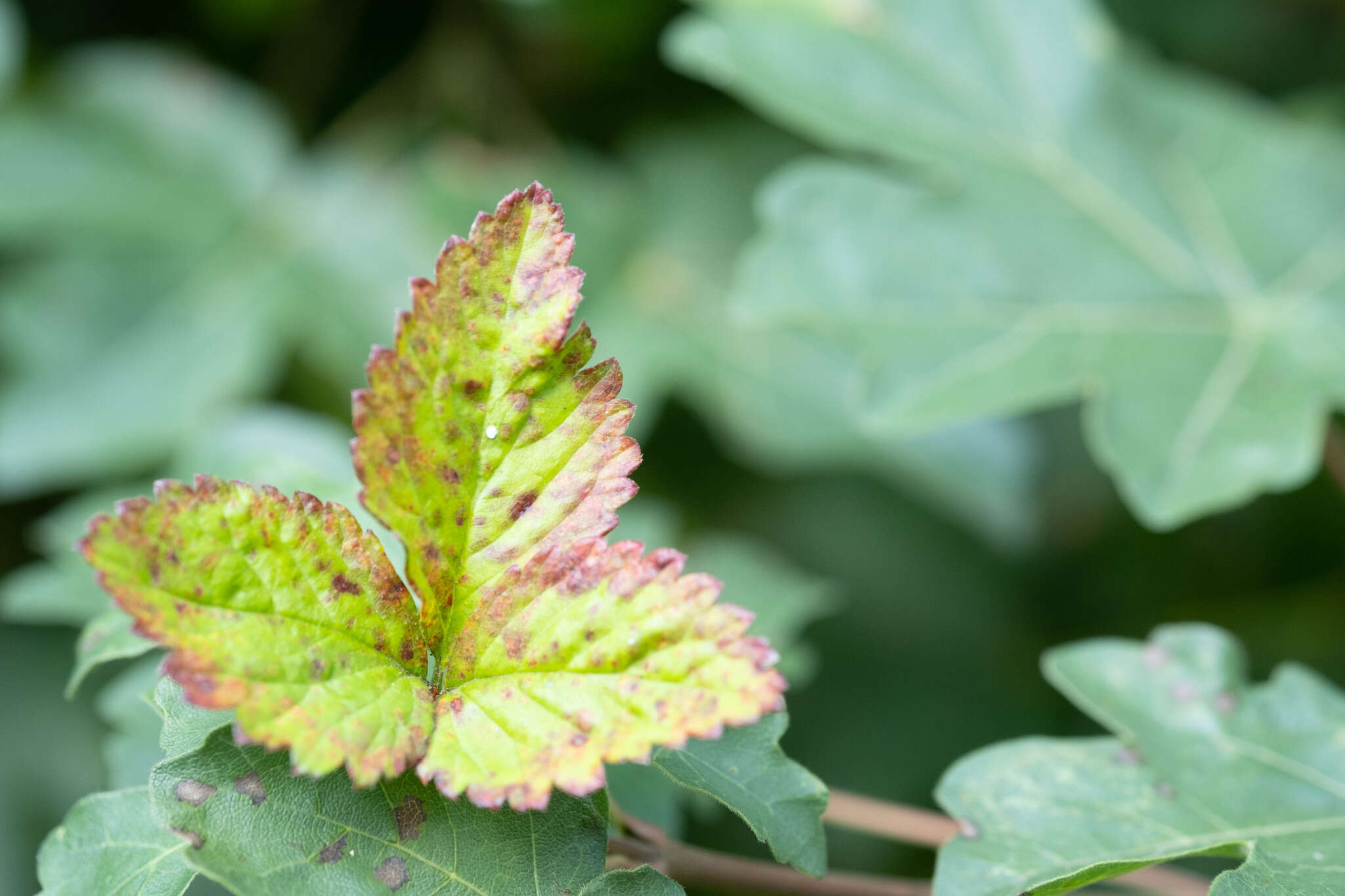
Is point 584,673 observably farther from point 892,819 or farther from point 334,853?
point 892,819

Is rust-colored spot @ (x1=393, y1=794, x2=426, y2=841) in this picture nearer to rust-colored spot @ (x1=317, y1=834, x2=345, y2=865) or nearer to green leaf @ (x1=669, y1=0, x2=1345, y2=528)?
rust-colored spot @ (x1=317, y1=834, x2=345, y2=865)

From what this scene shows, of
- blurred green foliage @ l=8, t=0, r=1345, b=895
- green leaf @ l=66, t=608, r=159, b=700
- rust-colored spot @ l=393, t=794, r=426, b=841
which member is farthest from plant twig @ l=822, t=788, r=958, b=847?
blurred green foliage @ l=8, t=0, r=1345, b=895

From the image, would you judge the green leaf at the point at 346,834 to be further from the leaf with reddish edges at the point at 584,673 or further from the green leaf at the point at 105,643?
the green leaf at the point at 105,643

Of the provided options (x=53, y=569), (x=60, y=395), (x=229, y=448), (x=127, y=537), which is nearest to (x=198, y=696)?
(x=127, y=537)

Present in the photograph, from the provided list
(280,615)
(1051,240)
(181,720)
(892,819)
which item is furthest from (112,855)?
(1051,240)

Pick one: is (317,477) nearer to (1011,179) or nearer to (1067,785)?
(1067,785)
